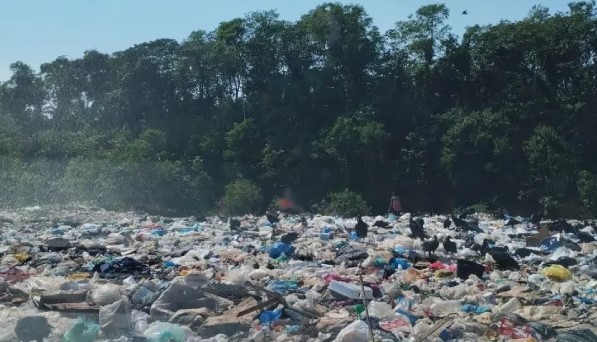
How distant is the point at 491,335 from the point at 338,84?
19.5m

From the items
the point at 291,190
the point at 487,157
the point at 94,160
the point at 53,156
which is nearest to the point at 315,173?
the point at 291,190

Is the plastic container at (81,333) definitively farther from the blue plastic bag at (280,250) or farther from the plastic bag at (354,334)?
the blue plastic bag at (280,250)

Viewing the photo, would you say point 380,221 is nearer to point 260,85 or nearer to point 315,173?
point 315,173

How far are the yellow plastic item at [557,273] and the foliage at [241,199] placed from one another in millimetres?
13635

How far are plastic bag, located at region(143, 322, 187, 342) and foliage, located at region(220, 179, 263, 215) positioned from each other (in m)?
15.0

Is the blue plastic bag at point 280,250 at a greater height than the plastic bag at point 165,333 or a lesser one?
greater

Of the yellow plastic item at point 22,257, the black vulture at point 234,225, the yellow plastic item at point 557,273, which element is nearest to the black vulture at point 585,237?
the yellow plastic item at point 557,273

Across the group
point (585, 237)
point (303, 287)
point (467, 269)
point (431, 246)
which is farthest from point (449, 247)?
point (303, 287)

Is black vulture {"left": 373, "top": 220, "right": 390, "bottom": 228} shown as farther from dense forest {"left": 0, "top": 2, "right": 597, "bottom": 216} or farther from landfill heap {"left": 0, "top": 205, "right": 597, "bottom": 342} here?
dense forest {"left": 0, "top": 2, "right": 597, "bottom": 216}

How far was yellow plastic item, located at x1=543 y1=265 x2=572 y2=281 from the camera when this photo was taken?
6.42 m

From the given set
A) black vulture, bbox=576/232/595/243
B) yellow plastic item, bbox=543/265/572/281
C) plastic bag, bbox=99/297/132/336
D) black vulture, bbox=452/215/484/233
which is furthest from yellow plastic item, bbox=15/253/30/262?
black vulture, bbox=576/232/595/243

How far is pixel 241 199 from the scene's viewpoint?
64.8 ft

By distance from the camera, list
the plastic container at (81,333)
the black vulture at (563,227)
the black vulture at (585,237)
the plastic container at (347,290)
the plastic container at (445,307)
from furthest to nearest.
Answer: the black vulture at (563,227), the black vulture at (585,237), the plastic container at (347,290), the plastic container at (445,307), the plastic container at (81,333)

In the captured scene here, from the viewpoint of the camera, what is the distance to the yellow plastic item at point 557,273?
21.1ft
